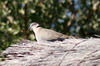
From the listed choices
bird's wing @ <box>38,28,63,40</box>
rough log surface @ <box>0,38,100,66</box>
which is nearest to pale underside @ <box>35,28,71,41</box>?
bird's wing @ <box>38,28,63,40</box>

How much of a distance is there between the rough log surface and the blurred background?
12.6 ft

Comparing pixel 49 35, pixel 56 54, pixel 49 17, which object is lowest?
pixel 56 54

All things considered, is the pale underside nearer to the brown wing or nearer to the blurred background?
the brown wing

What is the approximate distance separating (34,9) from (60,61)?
502cm

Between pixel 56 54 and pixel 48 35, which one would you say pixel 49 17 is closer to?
pixel 48 35

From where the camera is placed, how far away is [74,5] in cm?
989

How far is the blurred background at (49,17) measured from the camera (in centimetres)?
892

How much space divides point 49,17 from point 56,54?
5.08 metres

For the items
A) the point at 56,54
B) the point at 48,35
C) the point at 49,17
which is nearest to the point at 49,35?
the point at 48,35

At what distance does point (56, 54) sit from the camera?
4469mm

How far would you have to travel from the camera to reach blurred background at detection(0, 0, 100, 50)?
892cm

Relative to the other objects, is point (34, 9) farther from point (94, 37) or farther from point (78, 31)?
point (94, 37)

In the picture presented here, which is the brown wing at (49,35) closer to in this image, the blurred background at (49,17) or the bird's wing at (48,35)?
the bird's wing at (48,35)

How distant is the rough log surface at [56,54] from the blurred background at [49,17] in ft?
12.6
